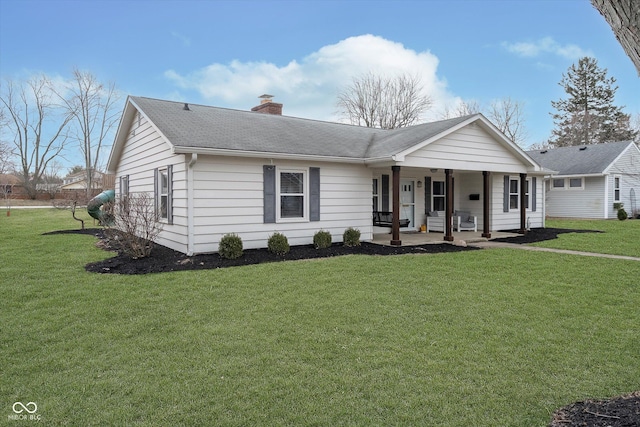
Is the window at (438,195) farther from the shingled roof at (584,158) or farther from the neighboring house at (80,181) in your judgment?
the neighboring house at (80,181)

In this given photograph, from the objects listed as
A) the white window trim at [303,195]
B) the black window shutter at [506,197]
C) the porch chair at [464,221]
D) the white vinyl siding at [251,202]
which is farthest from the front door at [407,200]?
the white window trim at [303,195]

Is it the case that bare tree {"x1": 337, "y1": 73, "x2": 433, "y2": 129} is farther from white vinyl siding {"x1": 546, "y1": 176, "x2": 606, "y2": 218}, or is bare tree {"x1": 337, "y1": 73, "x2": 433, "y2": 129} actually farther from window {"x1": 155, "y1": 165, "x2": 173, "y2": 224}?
window {"x1": 155, "y1": 165, "x2": 173, "y2": 224}

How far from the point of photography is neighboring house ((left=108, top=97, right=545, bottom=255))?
372 inches

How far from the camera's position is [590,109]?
133 feet

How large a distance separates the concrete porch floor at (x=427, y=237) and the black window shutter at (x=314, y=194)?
7.02 feet

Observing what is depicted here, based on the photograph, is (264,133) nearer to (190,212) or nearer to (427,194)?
(190,212)

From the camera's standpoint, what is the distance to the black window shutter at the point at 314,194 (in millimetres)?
10820

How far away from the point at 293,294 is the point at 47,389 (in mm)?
3398

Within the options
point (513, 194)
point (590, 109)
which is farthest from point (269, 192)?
point (590, 109)

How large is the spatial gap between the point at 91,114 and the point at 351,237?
36.2m

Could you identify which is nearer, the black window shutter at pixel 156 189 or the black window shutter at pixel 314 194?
the black window shutter at pixel 314 194

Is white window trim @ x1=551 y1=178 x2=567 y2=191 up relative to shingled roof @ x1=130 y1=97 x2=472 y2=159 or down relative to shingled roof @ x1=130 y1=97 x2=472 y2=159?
down

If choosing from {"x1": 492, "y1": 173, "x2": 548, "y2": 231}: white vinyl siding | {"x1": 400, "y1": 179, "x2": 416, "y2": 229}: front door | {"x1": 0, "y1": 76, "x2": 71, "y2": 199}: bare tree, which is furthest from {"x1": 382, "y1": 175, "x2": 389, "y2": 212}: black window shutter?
{"x1": 0, "y1": 76, "x2": 71, "y2": 199}: bare tree

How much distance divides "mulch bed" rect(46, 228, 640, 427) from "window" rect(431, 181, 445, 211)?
119 inches
